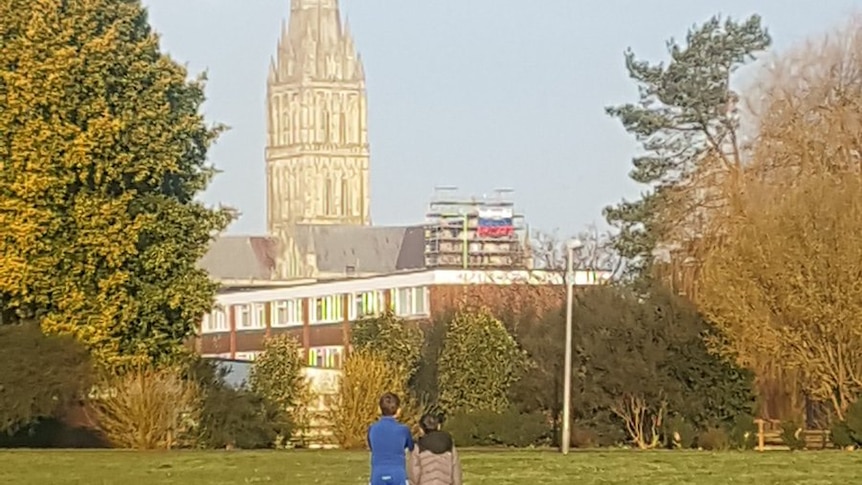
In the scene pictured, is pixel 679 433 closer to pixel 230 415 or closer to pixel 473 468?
pixel 230 415

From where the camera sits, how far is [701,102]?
70.3 meters

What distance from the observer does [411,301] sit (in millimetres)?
118875

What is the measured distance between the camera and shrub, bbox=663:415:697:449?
51.1m

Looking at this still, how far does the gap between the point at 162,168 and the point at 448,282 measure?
67.9 m

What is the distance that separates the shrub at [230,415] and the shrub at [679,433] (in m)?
11.3

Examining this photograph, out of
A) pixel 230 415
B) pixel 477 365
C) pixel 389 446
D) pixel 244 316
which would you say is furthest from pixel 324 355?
pixel 389 446

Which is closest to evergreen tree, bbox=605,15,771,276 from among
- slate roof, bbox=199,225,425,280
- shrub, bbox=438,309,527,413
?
shrub, bbox=438,309,527,413

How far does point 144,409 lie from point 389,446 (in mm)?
29836

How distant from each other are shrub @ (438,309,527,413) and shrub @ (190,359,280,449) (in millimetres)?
9514

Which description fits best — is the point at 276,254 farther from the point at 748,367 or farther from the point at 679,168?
the point at 748,367

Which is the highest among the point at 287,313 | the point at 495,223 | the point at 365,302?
the point at 495,223

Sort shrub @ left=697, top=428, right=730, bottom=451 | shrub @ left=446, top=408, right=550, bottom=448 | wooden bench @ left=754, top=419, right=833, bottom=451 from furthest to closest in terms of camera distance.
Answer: shrub @ left=446, top=408, right=550, bottom=448
shrub @ left=697, top=428, right=730, bottom=451
wooden bench @ left=754, top=419, right=833, bottom=451

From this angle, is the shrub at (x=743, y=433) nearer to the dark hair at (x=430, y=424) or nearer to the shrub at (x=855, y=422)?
the shrub at (x=855, y=422)

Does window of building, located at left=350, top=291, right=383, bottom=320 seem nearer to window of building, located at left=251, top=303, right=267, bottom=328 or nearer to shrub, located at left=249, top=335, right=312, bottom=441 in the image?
window of building, located at left=251, top=303, right=267, bottom=328
